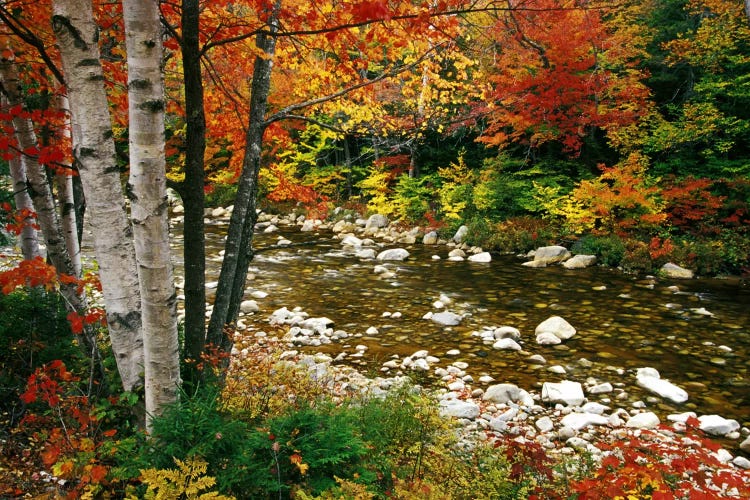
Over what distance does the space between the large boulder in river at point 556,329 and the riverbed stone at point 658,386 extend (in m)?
1.38

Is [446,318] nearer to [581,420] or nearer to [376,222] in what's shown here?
[581,420]

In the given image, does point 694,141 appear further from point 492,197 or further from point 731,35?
point 492,197

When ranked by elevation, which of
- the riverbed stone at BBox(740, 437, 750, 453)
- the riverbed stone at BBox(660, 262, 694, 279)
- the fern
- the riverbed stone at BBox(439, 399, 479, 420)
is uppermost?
the fern

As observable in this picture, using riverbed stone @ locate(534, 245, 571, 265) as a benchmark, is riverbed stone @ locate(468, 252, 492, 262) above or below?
below

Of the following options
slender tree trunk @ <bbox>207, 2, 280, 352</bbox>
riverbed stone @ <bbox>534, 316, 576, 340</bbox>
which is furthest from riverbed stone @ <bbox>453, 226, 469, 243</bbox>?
slender tree trunk @ <bbox>207, 2, 280, 352</bbox>

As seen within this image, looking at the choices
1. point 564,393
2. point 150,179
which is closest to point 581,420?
point 564,393

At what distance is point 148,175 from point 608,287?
33.3ft

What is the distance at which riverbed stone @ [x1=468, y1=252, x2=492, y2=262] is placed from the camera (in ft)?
41.8

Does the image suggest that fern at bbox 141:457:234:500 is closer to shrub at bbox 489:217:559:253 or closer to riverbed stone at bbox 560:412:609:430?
riverbed stone at bbox 560:412:609:430

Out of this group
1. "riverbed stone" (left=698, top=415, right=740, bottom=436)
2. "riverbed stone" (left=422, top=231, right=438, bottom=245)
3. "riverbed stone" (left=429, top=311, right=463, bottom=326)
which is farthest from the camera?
"riverbed stone" (left=422, top=231, right=438, bottom=245)

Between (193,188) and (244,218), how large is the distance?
1.13m

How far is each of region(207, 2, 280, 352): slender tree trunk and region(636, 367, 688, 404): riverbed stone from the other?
201 inches

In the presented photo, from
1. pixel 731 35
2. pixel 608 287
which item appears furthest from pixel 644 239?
pixel 731 35

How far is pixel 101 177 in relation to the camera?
242 cm
